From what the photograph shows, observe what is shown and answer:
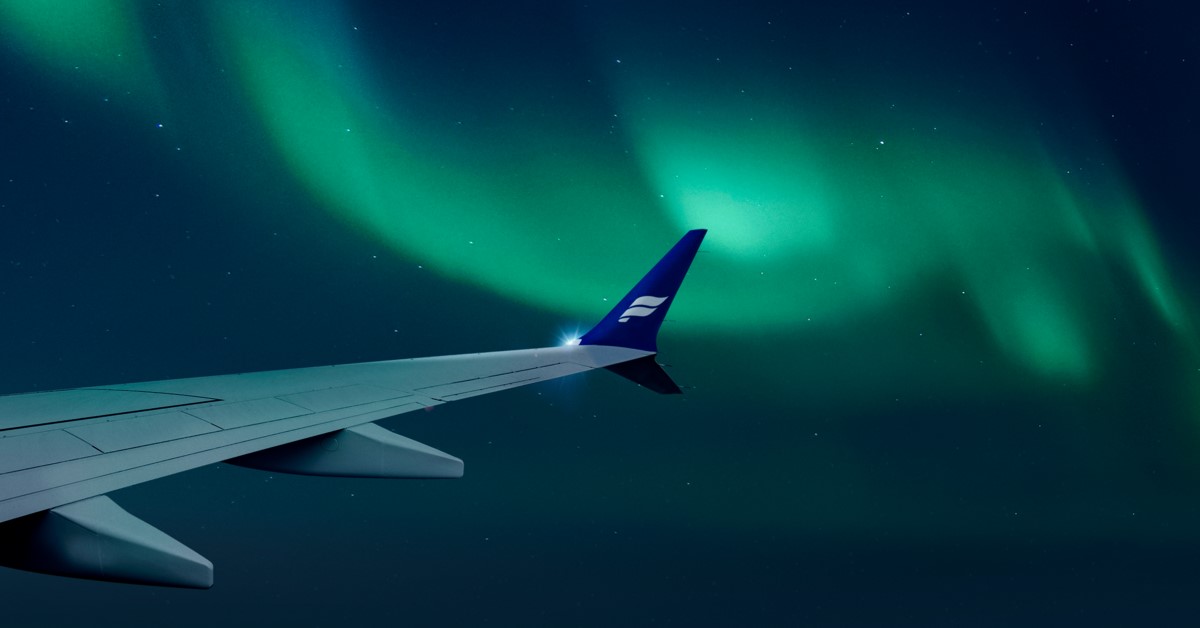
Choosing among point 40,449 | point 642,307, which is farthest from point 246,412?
point 642,307

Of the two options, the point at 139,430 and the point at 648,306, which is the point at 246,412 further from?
the point at 648,306

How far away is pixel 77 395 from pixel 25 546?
2.01 meters

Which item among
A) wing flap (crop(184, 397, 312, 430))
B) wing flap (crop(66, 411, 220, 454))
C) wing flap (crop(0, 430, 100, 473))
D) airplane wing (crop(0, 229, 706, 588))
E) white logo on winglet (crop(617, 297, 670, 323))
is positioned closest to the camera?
airplane wing (crop(0, 229, 706, 588))

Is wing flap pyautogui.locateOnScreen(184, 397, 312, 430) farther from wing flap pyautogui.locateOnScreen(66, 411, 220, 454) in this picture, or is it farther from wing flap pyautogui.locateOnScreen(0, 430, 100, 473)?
wing flap pyautogui.locateOnScreen(0, 430, 100, 473)

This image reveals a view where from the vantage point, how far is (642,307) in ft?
23.1

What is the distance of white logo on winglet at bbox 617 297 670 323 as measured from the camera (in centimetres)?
698

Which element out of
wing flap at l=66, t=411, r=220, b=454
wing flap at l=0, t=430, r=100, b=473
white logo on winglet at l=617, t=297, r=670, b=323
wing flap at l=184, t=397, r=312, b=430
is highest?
white logo on winglet at l=617, t=297, r=670, b=323

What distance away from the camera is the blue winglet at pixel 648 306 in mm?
6824

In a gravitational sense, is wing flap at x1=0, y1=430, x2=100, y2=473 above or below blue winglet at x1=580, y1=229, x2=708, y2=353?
below

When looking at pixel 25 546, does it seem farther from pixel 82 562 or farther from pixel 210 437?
pixel 210 437

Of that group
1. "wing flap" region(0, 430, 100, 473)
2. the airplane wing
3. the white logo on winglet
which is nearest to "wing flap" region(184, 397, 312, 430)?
the airplane wing

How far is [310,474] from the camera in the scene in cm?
372

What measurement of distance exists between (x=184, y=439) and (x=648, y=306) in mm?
4515

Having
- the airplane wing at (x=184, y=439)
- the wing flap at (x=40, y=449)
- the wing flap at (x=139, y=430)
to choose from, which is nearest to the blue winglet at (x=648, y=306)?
the airplane wing at (x=184, y=439)
